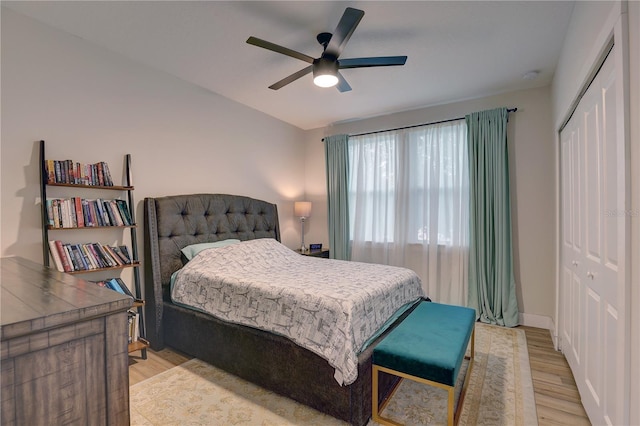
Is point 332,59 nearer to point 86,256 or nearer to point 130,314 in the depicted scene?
point 86,256

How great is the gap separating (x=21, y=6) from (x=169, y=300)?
235cm

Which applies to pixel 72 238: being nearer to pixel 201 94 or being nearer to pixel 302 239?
pixel 201 94

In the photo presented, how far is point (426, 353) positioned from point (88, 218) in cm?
246

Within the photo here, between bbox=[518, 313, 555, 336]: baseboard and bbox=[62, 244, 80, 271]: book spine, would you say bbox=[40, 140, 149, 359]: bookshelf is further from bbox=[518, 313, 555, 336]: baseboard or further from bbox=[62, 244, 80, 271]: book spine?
bbox=[518, 313, 555, 336]: baseboard

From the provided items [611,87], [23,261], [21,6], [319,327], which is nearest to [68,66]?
[21,6]

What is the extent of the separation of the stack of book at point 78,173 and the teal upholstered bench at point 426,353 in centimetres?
234

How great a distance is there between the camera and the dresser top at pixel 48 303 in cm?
68

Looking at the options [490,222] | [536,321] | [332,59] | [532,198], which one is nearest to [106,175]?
[332,59]

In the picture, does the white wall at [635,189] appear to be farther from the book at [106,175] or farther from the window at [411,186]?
the book at [106,175]

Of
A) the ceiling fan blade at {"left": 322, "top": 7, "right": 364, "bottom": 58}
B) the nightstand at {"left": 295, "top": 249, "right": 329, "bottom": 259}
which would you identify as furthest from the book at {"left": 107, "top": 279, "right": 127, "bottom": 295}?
the ceiling fan blade at {"left": 322, "top": 7, "right": 364, "bottom": 58}

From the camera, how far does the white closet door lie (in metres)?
1.08

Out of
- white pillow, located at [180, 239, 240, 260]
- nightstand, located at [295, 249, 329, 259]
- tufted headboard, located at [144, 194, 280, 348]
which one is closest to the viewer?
tufted headboard, located at [144, 194, 280, 348]

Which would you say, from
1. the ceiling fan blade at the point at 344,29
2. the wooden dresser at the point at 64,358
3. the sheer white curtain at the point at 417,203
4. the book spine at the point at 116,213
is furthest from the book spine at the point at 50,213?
the sheer white curtain at the point at 417,203

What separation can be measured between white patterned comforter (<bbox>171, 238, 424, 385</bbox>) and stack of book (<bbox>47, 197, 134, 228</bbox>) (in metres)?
0.67
